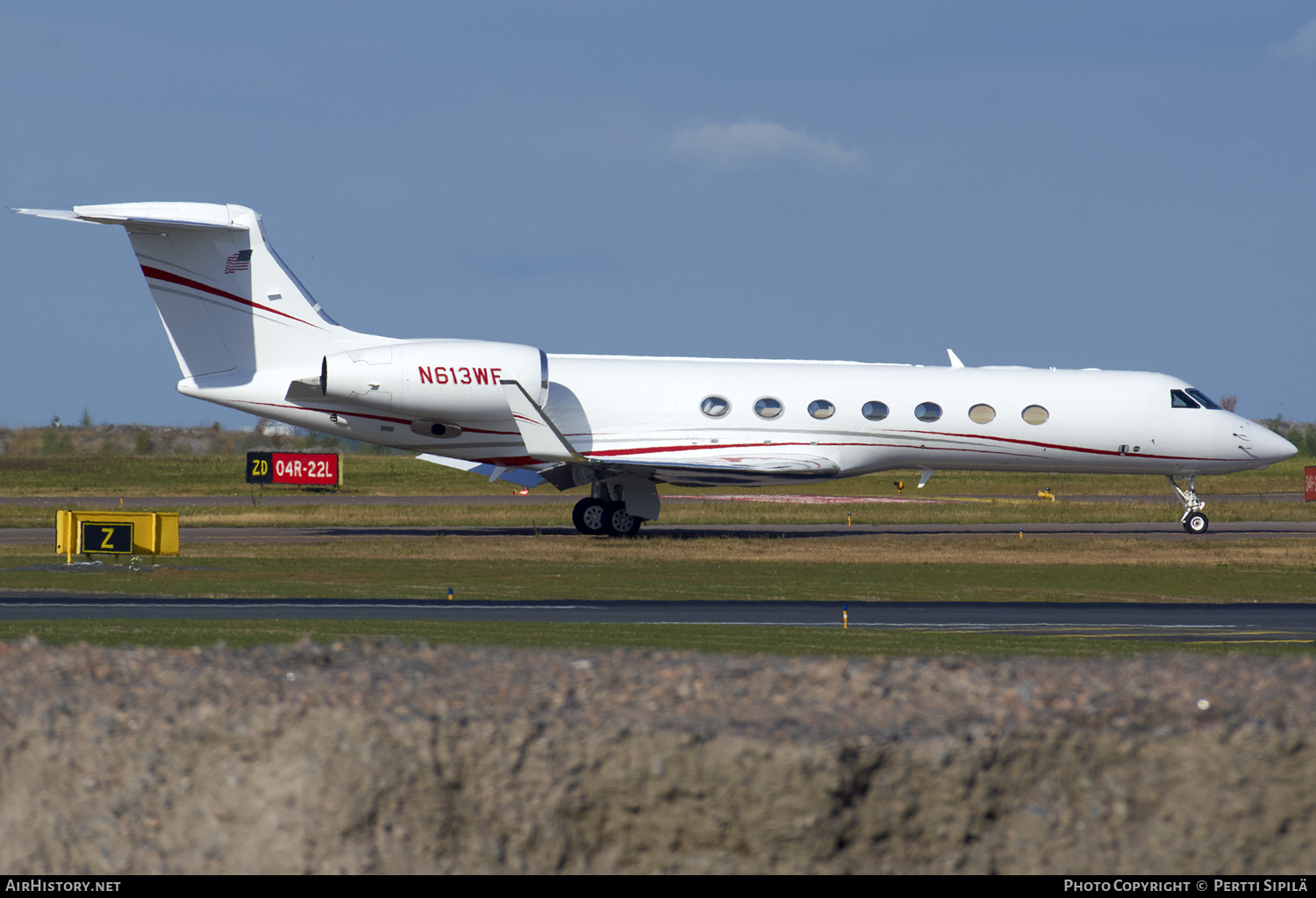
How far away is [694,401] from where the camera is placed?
29.3 meters

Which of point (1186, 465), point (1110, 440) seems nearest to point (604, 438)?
point (1110, 440)

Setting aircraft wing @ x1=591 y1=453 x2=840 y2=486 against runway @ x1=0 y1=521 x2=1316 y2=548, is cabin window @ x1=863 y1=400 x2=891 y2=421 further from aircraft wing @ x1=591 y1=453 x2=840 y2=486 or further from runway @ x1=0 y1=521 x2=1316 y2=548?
runway @ x1=0 y1=521 x2=1316 y2=548

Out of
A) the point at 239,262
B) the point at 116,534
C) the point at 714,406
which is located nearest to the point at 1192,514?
the point at 714,406

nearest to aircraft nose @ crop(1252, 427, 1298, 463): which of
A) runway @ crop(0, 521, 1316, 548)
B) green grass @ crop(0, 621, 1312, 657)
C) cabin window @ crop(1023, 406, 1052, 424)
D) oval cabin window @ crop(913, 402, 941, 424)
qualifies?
runway @ crop(0, 521, 1316, 548)

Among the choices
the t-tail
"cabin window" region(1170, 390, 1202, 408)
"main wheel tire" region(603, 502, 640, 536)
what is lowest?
"main wheel tire" region(603, 502, 640, 536)

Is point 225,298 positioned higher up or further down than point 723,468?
higher up

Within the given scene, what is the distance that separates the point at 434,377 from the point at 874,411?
1005cm

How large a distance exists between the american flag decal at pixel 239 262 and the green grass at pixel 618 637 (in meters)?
15.3

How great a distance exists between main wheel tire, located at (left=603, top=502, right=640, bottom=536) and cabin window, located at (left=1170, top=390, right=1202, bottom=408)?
13.4 meters

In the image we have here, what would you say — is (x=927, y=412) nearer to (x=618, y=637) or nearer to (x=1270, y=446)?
(x=1270, y=446)

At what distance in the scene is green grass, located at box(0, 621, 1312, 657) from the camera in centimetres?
1212

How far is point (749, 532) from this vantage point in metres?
32.8
